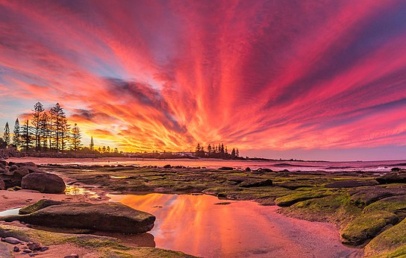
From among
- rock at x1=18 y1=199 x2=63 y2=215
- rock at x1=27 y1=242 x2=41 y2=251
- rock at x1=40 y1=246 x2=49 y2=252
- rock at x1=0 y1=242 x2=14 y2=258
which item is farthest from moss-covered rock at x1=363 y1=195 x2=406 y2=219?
rock at x1=18 y1=199 x2=63 y2=215

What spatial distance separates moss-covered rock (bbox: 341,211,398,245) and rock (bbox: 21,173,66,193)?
20.5 metres

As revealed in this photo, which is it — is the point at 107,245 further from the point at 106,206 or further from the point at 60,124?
the point at 60,124

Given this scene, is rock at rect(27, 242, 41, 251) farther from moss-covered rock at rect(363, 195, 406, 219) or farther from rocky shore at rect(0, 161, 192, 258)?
moss-covered rock at rect(363, 195, 406, 219)

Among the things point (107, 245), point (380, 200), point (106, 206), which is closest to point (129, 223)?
point (106, 206)

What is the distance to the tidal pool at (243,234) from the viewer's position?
31.1 ft

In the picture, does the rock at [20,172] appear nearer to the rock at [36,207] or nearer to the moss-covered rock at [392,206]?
the rock at [36,207]

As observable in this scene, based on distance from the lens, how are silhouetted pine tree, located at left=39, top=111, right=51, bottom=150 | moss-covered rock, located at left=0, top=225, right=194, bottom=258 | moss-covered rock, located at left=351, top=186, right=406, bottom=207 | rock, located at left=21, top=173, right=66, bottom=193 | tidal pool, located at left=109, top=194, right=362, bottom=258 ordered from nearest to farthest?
moss-covered rock, located at left=0, top=225, right=194, bottom=258 → tidal pool, located at left=109, top=194, right=362, bottom=258 → moss-covered rock, located at left=351, top=186, right=406, bottom=207 → rock, located at left=21, top=173, right=66, bottom=193 → silhouetted pine tree, located at left=39, top=111, right=51, bottom=150

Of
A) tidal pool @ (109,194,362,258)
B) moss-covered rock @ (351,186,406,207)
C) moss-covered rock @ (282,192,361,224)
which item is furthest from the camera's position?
moss-covered rock @ (351,186,406,207)

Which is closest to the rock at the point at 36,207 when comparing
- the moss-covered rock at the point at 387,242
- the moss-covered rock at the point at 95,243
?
the moss-covered rock at the point at 95,243

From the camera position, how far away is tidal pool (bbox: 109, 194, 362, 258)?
9492 millimetres

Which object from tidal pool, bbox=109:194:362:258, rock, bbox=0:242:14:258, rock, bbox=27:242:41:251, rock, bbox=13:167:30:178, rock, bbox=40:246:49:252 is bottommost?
tidal pool, bbox=109:194:362:258

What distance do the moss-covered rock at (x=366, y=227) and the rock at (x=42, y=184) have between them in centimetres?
2054

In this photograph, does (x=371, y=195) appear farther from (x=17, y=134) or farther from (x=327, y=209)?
(x=17, y=134)

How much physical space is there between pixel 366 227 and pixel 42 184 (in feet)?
71.5
